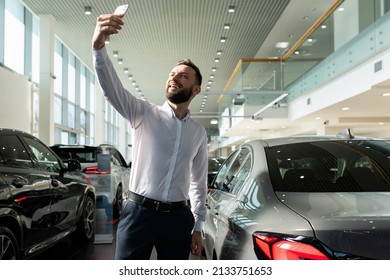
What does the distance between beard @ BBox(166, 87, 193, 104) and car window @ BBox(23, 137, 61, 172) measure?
217 cm

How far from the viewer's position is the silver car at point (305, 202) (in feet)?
4.59

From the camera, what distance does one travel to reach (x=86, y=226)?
489 centimetres

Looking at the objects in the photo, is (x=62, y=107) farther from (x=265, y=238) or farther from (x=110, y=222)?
(x=265, y=238)

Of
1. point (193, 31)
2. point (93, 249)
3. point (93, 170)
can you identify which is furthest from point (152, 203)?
point (193, 31)

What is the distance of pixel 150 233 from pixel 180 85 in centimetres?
68

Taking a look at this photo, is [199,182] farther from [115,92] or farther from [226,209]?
[115,92]

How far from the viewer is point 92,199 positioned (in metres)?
5.20

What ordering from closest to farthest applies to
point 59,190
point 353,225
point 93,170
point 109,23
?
point 353,225
point 109,23
point 59,190
point 93,170

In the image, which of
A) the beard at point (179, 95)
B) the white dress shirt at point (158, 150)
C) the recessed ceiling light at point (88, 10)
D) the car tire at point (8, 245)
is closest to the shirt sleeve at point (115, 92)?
the white dress shirt at point (158, 150)

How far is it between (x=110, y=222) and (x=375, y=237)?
4.35 m

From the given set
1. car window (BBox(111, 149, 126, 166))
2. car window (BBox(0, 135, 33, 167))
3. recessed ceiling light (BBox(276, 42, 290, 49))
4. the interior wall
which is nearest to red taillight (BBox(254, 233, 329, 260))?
car window (BBox(0, 135, 33, 167))

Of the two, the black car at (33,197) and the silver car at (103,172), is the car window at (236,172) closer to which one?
the black car at (33,197)

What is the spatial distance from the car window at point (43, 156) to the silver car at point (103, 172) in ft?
4.47
